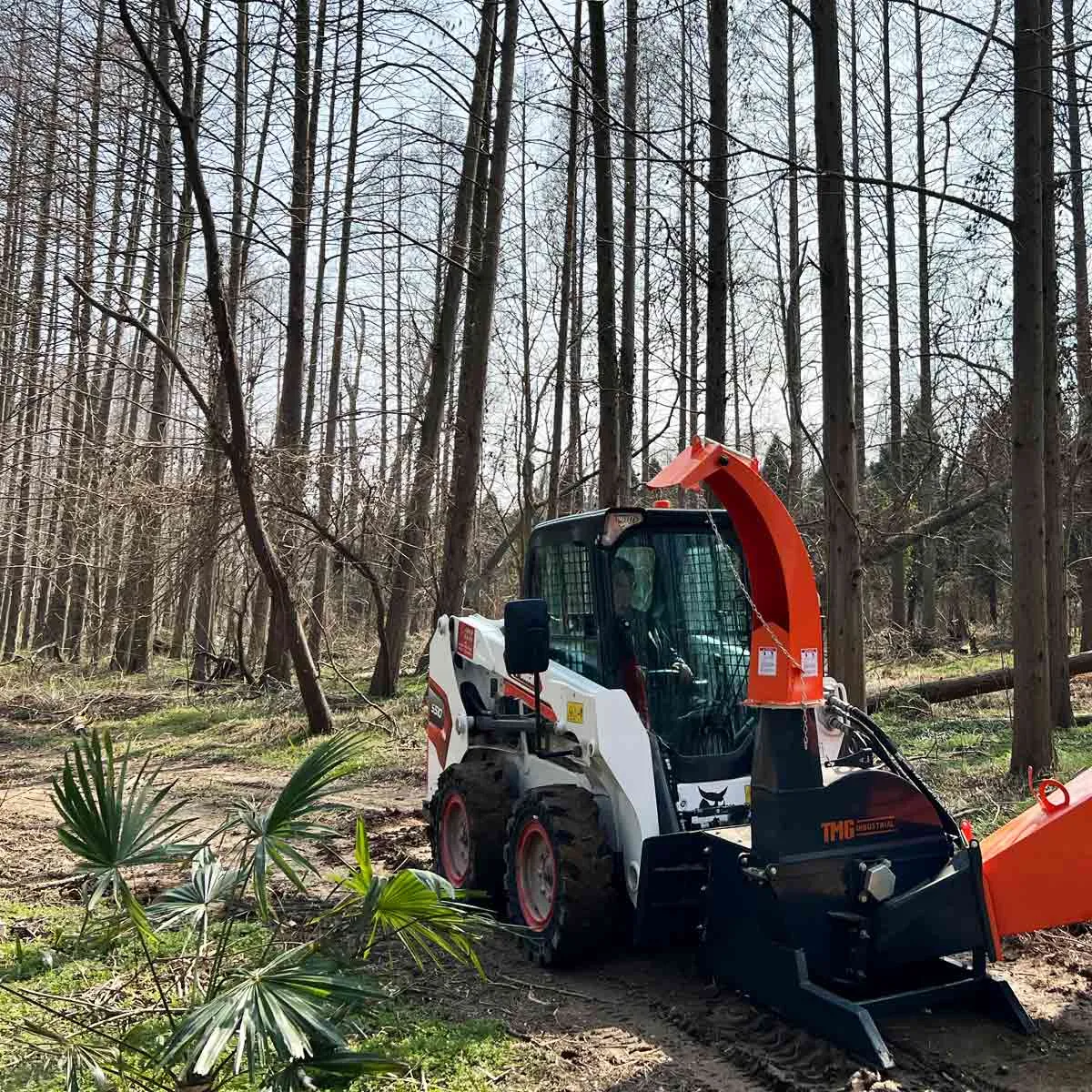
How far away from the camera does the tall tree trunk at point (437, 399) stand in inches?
601

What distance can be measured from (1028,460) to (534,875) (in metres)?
6.03

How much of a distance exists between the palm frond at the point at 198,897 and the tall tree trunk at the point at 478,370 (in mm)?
9904

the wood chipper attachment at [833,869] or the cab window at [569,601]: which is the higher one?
the cab window at [569,601]

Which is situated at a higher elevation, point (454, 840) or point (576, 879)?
point (576, 879)

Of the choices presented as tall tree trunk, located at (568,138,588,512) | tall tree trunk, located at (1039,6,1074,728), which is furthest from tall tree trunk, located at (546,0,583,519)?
tall tree trunk, located at (1039,6,1074,728)

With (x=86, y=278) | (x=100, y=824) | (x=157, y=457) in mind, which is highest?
(x=86, y=278)

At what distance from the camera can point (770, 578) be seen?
15.6 ft

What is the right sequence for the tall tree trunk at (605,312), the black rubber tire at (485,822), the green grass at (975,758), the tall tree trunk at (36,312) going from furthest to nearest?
the tall tree trunk at (605,312)
the tall tree trunk at (36,312)
the green grass at (975,758)
the black rubber tire at (485,822)

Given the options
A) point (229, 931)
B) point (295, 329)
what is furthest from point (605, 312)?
point (229, 931)

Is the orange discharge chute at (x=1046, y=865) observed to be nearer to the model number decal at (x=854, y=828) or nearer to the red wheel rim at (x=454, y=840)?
the model number decal at (x=854, y=828)

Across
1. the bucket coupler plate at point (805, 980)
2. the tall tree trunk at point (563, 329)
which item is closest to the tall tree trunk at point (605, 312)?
the tall tree trunk at point (563, 329)

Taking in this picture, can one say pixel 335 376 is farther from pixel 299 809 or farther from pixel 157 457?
pixel 299 809

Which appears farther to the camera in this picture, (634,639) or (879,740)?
(634,639)

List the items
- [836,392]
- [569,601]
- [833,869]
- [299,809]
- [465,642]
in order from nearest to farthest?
[299,809], [833,869], [569,601], [465,642], [836,392]
